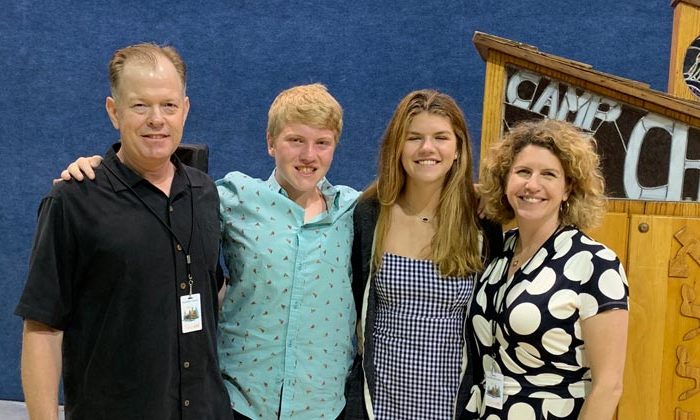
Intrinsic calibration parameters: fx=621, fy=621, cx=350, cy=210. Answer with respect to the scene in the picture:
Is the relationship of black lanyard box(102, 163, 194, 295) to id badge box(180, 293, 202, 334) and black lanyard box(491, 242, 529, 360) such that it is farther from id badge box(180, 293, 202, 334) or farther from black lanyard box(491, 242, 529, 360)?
black lanyard box(491, 242, 529, 360)

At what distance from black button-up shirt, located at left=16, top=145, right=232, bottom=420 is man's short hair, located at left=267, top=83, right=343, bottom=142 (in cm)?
36

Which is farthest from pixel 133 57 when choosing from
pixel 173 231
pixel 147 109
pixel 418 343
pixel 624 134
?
pixel 624 134

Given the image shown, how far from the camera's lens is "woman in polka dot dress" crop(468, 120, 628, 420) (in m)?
1.48

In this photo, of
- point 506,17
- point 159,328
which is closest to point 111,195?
point 159,328

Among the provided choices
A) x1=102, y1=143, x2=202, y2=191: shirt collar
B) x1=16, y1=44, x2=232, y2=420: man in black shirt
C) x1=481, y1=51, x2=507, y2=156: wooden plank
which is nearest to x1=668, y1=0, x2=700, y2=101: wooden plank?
x1=481, y1=51, x2=507, y2=156: wooden plank

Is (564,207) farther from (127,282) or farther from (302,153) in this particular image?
(127,282)

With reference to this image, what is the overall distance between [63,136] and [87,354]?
2660mm

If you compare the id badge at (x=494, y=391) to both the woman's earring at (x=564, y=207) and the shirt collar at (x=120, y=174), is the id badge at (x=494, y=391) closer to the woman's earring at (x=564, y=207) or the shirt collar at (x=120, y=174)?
the woman's earring at (x=564, y=207)

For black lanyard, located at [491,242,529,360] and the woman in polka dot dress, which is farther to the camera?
black lanyard, located at [491,242,529,360]

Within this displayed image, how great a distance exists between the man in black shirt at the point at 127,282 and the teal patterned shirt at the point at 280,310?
0.18m

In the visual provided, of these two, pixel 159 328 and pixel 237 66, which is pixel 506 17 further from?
pixel 159 328

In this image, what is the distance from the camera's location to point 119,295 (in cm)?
133

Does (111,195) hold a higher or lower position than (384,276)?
higher

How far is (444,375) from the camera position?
1.71 metres
